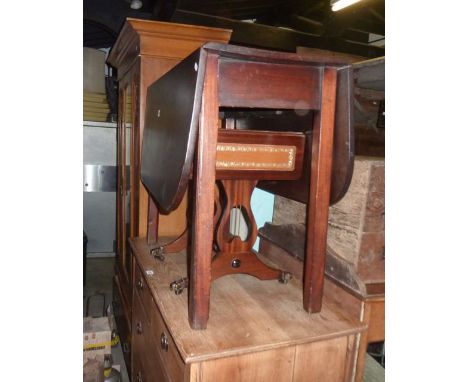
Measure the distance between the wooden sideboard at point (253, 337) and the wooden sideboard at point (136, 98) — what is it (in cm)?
80

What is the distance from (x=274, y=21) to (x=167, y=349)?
256 inches

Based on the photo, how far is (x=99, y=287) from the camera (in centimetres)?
427

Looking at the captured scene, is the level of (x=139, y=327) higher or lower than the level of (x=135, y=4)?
lower

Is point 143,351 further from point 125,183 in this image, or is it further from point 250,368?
point 125,183

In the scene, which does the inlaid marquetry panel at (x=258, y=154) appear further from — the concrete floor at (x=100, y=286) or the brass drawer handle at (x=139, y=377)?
the concrete floor at (x=100, y=286)

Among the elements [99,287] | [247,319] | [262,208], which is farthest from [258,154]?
[99,287]

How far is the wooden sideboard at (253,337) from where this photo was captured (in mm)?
1118

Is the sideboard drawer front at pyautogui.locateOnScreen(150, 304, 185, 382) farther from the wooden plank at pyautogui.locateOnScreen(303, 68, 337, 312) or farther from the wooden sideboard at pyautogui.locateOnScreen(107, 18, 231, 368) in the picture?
the wooden sideboard at pyautogui.locateOnScreen(107, 18, 231, 368)

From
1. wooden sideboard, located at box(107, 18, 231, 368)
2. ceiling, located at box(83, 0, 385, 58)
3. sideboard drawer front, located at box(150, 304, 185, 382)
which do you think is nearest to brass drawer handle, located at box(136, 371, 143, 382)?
wooden sideboard, located at box(107, 18, 231, 368)

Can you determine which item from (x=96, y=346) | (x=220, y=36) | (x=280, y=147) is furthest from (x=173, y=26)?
(x=96, y=346)

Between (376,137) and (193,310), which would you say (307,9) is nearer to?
(376,137)

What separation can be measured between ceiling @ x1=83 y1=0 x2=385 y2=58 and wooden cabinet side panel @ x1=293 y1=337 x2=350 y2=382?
15.8 feet

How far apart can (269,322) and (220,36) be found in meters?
1.68

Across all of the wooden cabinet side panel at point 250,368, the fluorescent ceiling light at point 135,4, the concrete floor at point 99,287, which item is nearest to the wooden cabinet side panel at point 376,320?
the wooden cabinet side panel at point 250,368
